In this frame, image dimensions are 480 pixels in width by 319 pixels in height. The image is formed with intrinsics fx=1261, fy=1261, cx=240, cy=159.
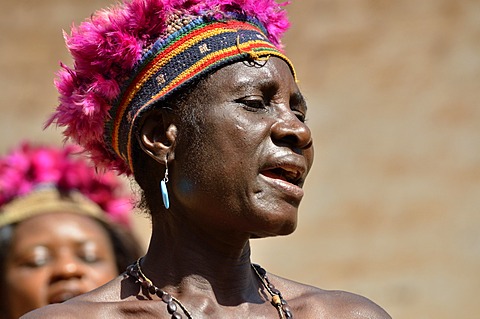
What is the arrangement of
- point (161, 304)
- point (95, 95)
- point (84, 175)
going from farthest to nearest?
point (84, 175), point (95, 95), point (161, 304)

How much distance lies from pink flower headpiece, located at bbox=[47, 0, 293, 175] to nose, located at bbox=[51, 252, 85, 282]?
85.2 inches

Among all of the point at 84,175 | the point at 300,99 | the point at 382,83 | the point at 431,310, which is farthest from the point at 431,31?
the point at 300,99

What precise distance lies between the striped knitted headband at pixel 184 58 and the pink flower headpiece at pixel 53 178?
2956mm

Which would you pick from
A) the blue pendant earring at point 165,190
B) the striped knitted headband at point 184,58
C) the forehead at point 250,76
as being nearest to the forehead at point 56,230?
the striped knitted headband at point 184,58

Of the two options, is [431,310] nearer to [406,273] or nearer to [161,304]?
[406,273]

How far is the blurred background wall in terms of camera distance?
33.2 feet

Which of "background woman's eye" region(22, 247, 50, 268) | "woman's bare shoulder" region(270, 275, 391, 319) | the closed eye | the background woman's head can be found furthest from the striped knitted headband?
"background woman's eye" region(22, 247, 50, 268)

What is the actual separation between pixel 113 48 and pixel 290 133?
2.24 ft

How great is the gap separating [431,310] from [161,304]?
6.43m

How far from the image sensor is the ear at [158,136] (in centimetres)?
412

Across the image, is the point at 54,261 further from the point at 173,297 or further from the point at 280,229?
the point at 280,229

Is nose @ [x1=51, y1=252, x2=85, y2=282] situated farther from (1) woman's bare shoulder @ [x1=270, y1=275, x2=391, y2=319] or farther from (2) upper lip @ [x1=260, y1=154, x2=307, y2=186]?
(2) upper lip @ [x1=260, y1=154, x2=307, y2=186]

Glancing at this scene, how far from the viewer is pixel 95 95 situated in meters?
4.23

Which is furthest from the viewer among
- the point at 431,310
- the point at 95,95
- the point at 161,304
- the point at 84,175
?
the point at 431,310
